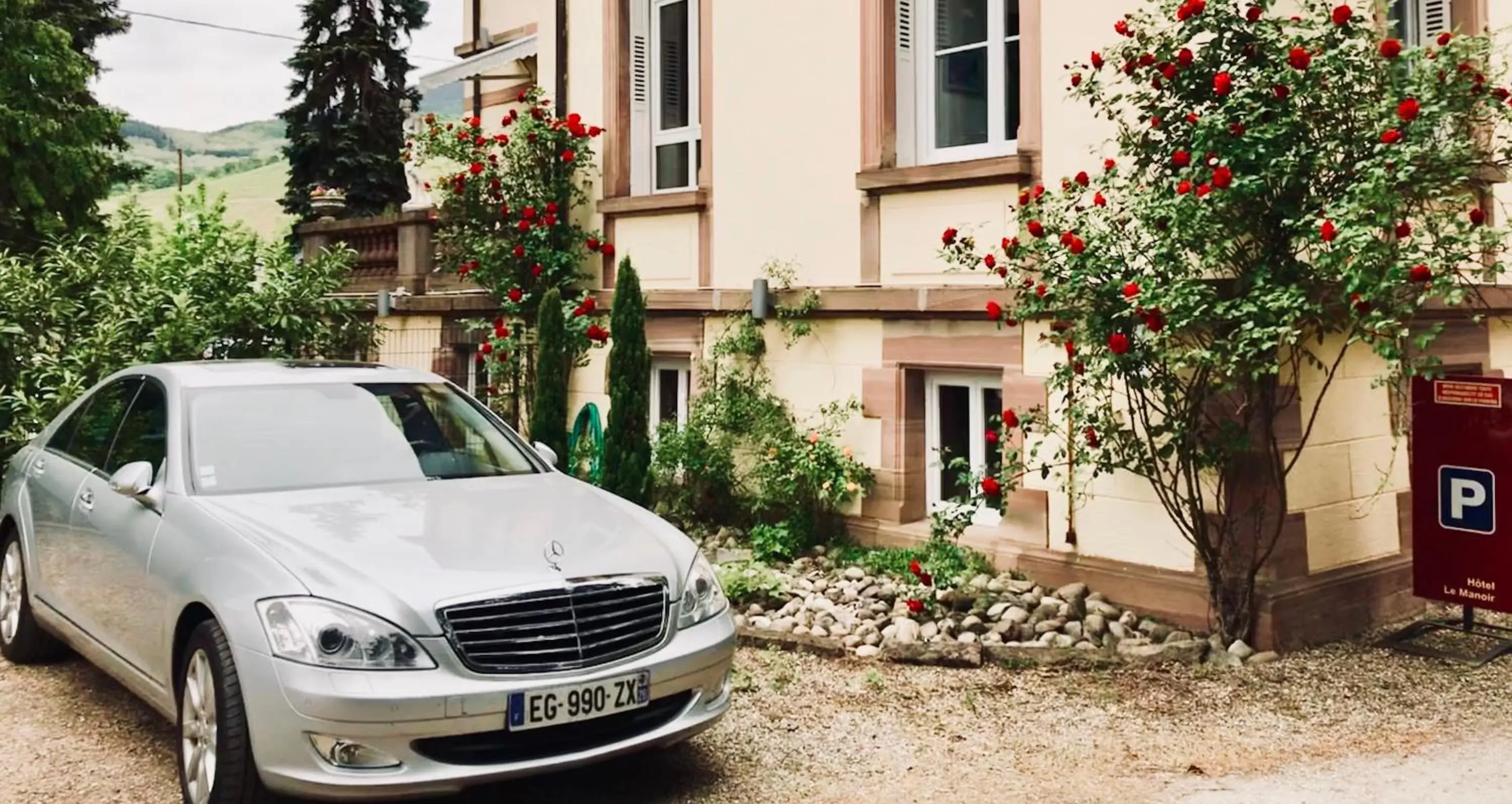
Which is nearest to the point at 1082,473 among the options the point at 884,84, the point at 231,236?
the point at 884,84

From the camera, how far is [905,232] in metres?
8.96

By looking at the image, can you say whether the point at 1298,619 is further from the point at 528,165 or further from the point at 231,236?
the point at 231,236

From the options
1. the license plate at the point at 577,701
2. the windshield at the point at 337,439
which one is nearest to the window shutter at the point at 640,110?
the windshield at the point at 337,439

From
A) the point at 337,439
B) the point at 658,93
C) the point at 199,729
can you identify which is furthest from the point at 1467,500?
the point at 658,93

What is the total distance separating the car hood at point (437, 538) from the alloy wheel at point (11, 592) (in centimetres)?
250

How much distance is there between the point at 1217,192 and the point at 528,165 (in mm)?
6863

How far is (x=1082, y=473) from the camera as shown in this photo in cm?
784

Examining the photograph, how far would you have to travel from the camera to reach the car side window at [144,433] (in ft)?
18.0

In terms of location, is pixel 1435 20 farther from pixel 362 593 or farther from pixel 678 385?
pixel 362 593

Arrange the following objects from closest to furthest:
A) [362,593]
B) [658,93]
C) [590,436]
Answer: [362,593] < [590,436] < [658,93]

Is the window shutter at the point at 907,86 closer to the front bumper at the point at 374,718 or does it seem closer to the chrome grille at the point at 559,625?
the chrome grille at the point at 559,625

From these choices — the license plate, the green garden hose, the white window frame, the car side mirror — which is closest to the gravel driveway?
the license plate

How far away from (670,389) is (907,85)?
11.2 ft

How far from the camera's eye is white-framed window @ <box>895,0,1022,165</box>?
872 cm
